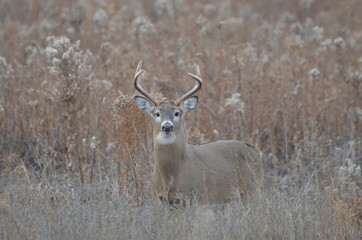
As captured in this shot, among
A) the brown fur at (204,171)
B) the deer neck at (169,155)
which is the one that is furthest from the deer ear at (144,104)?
the deer neck at (169,155)

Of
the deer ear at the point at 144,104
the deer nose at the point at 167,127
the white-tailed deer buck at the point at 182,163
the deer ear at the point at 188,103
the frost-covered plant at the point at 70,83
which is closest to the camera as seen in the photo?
the deer nose at the point at 167,127

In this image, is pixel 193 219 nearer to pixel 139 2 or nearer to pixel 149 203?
pixel 149 203

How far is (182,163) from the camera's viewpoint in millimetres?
6020

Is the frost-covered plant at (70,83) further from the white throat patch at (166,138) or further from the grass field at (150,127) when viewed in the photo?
the white throat patch at (166,138)

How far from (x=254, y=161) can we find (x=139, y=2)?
9677 millimetres

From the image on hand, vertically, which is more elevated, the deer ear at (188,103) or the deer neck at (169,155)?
the deer ear at (188,103)

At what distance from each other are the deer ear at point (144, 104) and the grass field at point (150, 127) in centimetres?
6

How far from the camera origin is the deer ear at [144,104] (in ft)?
19.7

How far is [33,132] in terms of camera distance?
758cm

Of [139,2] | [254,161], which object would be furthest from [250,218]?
[139,2]

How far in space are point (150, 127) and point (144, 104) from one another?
1107 mm

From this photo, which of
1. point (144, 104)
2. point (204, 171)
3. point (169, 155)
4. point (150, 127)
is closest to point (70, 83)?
point (150, 127)

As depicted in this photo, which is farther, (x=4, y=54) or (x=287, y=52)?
(x=4, y=54)

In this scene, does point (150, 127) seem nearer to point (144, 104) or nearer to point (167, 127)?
point (144, 104)
